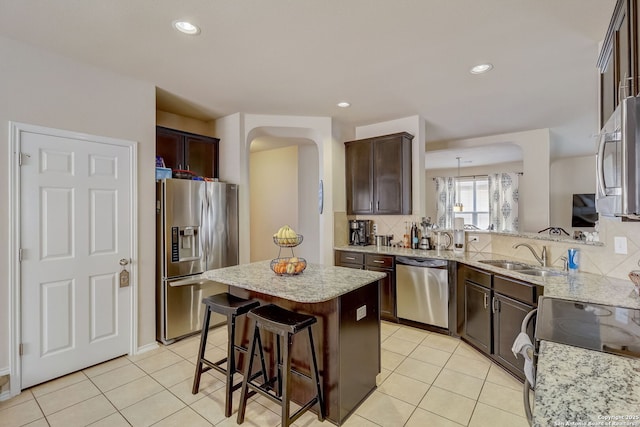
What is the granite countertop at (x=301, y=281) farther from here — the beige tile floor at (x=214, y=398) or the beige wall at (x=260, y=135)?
the beige wall at (x=260, y=135)

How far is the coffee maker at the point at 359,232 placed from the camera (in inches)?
177

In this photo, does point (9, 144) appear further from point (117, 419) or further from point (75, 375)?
point (117, 419)

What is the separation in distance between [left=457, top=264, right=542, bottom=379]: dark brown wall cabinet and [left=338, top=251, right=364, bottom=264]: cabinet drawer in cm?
120

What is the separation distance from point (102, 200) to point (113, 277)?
2.38 ft

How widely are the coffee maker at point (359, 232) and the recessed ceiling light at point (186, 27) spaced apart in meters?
3.09

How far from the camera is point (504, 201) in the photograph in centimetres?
693

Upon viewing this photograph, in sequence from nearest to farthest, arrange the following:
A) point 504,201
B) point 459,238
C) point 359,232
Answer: point 459,238
point 359,232
point 504,201

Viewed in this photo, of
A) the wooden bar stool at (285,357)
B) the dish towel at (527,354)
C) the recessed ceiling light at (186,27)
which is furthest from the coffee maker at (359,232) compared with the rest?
the dish towel at (527,354)

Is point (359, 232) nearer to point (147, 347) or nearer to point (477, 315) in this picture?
point (477, 315)

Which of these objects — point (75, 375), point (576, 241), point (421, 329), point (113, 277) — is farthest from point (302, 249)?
point (576, 241)

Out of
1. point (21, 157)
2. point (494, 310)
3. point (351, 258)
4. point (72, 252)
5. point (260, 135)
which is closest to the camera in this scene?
point (21, 157)

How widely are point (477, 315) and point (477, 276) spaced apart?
1.26 ft

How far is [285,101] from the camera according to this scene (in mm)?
3547

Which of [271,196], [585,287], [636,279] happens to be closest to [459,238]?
[585,287]
